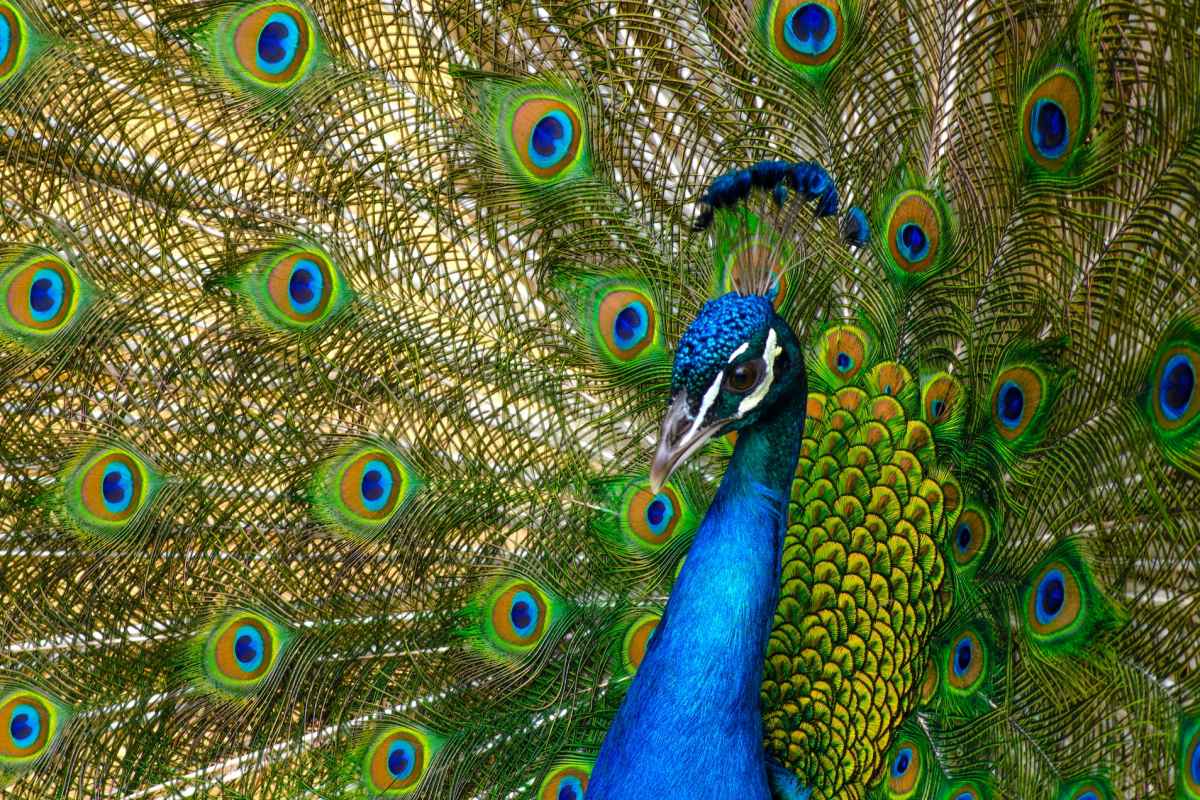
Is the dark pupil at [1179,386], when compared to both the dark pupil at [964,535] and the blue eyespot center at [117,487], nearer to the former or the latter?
the dark pupil at [964,535]

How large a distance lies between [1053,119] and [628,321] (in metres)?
0.66

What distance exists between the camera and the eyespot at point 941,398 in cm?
165

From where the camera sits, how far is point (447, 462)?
182 centimetres

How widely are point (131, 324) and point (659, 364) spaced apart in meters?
0.81

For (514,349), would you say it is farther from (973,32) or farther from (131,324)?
(973,32)

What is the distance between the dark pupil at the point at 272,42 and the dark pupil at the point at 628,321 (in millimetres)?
Result: 624

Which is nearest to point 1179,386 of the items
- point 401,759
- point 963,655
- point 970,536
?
point 970,536

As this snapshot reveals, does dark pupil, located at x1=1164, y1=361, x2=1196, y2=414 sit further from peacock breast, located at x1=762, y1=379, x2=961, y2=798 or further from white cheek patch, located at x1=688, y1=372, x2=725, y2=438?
white cheek patch, located at x1=688, y1=372, x2=725, y2=438

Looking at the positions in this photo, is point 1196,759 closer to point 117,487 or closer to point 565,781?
point 565,781

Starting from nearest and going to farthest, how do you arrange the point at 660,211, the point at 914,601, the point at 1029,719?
1. the point at 914,601
2. the point at 1029,719
3. the point at 660,211

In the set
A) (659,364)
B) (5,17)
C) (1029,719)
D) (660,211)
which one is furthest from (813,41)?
(5,17)

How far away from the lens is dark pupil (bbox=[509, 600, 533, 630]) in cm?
183

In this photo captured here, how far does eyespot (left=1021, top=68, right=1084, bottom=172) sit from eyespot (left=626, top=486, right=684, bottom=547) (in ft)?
2.41

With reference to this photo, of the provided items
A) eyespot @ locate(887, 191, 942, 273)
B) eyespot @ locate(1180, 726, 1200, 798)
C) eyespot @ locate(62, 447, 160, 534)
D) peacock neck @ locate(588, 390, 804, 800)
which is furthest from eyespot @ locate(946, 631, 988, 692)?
eyespot @ locate(62, 447, 160, 534)
